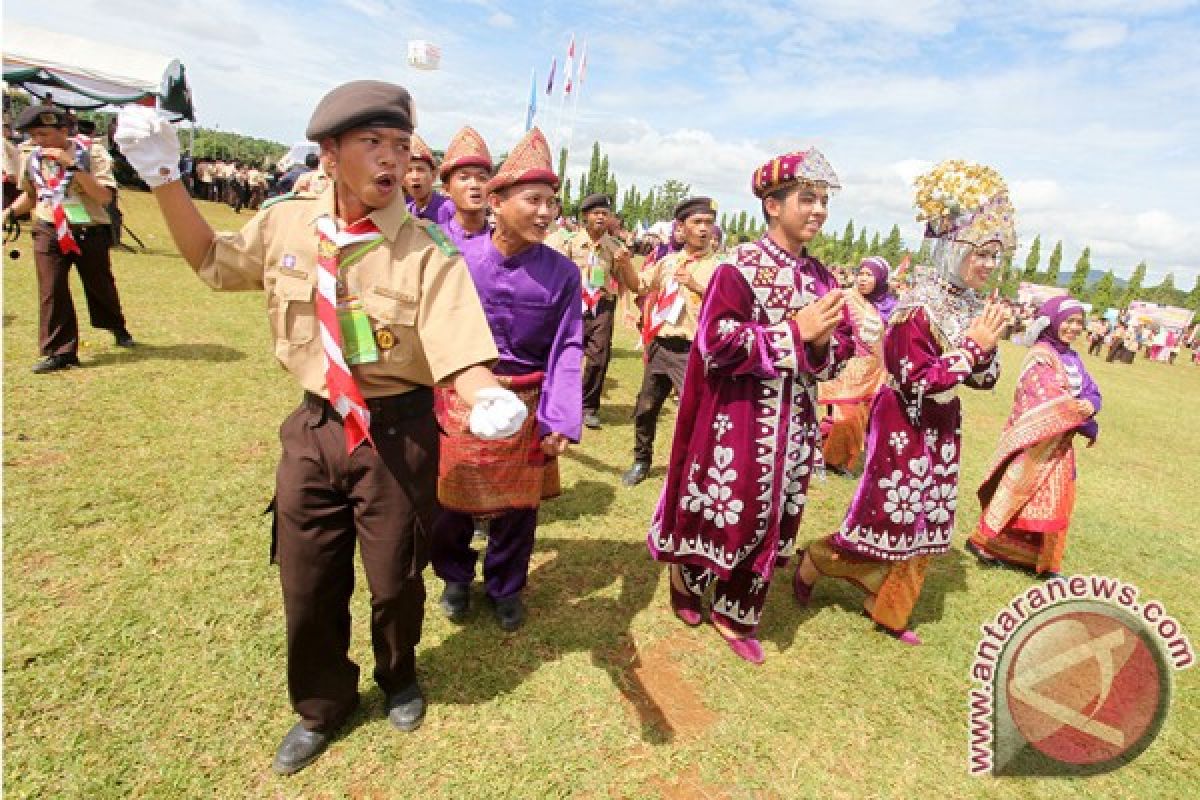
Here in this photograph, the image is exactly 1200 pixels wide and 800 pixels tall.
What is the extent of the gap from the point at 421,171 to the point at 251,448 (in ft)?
8.55

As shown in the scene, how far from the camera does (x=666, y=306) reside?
5.54 meters

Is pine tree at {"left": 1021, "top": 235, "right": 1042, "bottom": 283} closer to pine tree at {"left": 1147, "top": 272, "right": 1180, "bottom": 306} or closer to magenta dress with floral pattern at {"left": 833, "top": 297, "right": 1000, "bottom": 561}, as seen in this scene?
pine tree at {"left": 1147, "top": 272, "right": 1180, "bottom": 306}

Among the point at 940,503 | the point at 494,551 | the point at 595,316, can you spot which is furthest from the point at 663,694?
the point at 595,316

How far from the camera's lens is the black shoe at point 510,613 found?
3.41m

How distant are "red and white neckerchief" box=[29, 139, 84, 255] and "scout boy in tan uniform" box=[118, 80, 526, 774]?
18.1 ft

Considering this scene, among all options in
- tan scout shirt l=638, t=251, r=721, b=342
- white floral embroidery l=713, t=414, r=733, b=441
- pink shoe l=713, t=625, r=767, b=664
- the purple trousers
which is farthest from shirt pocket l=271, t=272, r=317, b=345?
tan scout shirt l=638, t=251, r=721, b=342

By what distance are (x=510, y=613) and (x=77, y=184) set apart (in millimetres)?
6029

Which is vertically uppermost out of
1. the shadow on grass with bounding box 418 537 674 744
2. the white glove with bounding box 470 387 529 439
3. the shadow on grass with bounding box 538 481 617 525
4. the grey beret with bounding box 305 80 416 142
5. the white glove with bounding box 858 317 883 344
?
the grey beret with bounding box 305 80 416 142

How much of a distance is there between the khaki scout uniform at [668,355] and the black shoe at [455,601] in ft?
8.35

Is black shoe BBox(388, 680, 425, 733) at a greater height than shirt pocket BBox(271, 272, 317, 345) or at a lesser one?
lesser

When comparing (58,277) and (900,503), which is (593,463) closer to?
(900,503)

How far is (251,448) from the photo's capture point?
5.12 meters

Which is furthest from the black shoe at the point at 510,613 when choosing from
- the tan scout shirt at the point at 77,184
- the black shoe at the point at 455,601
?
the tan scout shirt at the point at 77,184

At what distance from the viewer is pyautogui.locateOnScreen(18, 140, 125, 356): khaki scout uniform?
5.96 metres
